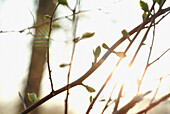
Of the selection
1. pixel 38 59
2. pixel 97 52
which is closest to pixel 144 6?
pixel 97 52

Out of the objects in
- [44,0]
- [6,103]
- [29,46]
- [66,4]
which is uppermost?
[44,0]

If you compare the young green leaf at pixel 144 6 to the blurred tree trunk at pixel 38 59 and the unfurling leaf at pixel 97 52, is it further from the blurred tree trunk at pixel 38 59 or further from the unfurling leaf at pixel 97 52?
the blurred tree trunk at pixel 38 59

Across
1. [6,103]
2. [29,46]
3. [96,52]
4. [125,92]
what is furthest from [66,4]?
[6,103]

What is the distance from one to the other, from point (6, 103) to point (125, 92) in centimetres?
813

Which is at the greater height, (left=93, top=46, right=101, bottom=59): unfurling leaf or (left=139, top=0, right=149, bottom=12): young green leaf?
(left=139, top=0, right=149, bottom=12): young green leaf

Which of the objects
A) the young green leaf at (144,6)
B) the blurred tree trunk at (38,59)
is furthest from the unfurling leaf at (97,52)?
the blurred tree trunk at (38,59)

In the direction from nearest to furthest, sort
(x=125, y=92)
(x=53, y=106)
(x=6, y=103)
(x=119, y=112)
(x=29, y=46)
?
(x=119, y=112), (x=125, y=92), (x=29, y=46), (x=6, y=103), (x=53, y=106)

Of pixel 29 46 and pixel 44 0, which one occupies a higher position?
pixel 44 0

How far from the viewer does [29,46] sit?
12.7 feet

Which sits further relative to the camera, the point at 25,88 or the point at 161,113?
the point at 161,113

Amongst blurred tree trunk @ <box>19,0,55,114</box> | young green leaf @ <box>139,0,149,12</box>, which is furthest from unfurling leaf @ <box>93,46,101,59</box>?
blurred tree trunk @ <box>19,0,55,114</box>

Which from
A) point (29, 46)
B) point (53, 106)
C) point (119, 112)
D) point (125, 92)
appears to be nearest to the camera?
point (119, 112)

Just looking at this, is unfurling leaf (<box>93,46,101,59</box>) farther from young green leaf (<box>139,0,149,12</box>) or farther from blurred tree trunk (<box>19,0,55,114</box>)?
blurred tree trunk (<box>19,0,55,114</box>)

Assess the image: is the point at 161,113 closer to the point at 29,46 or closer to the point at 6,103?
the point at 6,103
